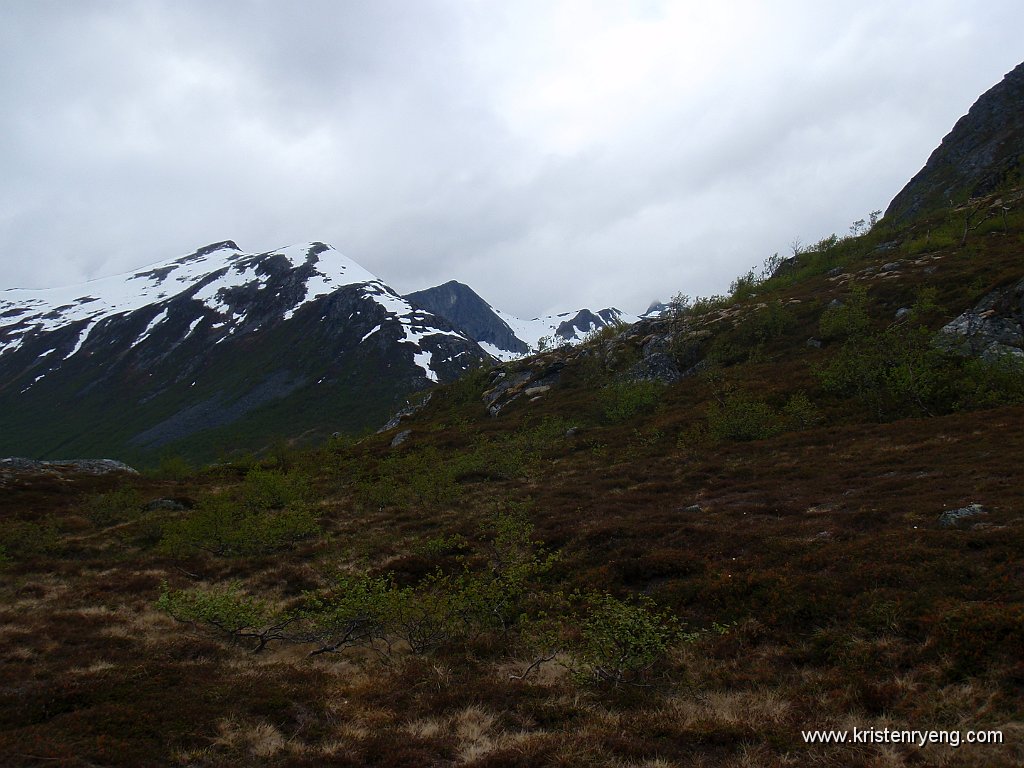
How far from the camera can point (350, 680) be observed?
34.4ft

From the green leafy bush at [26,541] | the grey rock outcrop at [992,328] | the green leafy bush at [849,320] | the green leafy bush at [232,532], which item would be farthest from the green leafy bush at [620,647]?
the green leafy bush at [849,320]

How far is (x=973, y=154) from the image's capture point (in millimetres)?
112312

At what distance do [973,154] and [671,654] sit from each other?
155 metres

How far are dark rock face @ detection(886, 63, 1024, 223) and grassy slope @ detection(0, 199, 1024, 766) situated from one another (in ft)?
354

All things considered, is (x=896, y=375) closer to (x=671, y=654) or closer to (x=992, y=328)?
(x=992, y=328)

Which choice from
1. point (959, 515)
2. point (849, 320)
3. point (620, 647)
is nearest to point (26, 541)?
point (620, 647)

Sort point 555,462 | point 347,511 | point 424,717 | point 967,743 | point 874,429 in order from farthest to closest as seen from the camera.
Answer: point 555,462, point 347,511, point 874,429, point 424,717, point 967,743

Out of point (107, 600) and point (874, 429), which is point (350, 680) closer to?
point (107, 600)

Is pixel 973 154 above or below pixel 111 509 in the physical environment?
above

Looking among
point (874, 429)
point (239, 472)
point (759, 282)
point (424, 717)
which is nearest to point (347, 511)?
point (424, 717)

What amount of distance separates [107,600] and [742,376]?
4927cm

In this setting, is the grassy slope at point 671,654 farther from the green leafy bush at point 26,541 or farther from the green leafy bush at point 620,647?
the green leafy bush at point 620,647

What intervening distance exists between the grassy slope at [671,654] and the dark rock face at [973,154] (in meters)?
108

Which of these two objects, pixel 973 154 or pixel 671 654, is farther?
pixel 973 154
